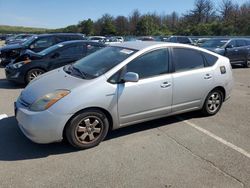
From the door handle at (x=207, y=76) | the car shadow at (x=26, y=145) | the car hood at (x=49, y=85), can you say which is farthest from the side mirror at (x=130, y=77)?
the door handle at (x=207, y=76)

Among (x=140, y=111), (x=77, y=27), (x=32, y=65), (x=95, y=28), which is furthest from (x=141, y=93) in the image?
(x=77, y=27)

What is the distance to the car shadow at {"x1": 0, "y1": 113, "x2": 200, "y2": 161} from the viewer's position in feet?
14.2

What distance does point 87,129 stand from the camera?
4508 millimetres

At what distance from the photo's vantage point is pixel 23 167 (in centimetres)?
397

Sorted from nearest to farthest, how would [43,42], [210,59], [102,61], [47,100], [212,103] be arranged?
[47,100] → [102,61] → [210,59] → [212,103] → [43,42]

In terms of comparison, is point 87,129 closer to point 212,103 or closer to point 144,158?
point 144,158

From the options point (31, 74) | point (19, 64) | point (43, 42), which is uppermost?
point (43, 42)

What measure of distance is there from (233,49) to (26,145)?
505 inches

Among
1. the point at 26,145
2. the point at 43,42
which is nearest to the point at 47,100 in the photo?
the point at 26,145

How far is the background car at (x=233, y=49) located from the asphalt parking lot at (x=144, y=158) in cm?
974

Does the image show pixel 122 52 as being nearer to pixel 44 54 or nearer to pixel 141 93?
pixel 141 93

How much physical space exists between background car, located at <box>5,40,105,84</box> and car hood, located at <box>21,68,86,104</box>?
174 inches

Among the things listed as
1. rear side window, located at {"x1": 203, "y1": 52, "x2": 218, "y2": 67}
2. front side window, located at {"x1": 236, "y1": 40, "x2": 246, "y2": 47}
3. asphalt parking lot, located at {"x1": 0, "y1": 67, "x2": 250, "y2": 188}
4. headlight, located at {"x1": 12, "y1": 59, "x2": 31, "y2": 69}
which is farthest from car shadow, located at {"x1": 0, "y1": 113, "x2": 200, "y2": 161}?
front side window, located at {"x1": 236, "y1": 40, "x2": 246, "y2": 47}

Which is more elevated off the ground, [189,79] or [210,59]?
[210,59]
